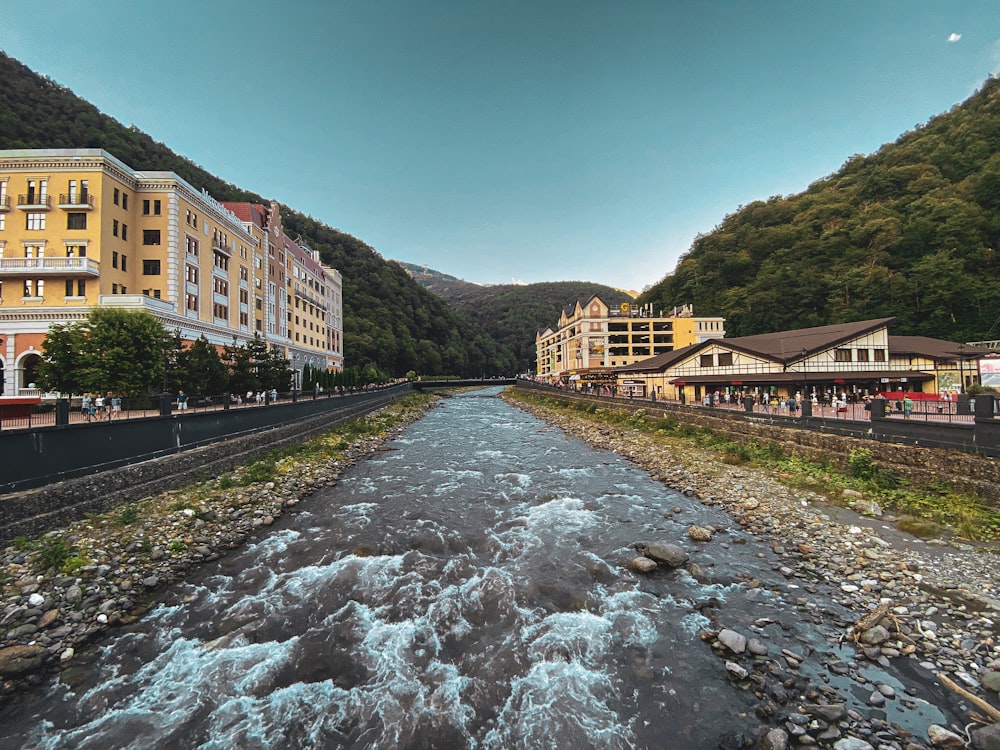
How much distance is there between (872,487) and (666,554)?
10.4 metres

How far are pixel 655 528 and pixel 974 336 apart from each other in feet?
217

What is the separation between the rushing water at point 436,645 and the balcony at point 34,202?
1433 inches

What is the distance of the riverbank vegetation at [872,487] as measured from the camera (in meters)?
11.6

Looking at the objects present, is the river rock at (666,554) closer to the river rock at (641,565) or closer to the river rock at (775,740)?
the river rock at (641,565)

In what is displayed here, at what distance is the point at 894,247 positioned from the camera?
60.8 metres

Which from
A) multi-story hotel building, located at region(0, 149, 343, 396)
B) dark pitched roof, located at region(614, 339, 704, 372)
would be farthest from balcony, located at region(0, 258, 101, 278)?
dark pitched roof, located at region(614, 339, 704, 372)

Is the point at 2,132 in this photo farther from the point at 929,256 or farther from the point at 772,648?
the point at 929,256

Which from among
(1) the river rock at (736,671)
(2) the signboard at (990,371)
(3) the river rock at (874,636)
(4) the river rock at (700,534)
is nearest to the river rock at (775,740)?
(1) the river rock at (736,671)

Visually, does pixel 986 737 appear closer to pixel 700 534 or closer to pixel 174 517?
pixel 700 534

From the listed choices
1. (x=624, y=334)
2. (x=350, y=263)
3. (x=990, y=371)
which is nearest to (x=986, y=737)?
(x=990, y=371)

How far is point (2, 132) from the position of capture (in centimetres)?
4872

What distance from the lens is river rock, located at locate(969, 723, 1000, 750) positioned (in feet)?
16.6

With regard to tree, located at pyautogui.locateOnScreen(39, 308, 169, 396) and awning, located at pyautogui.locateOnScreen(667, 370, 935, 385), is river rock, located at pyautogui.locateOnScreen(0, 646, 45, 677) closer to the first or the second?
tree, located at pyautogui.locateOnScreen(39, 308, 169, 396)

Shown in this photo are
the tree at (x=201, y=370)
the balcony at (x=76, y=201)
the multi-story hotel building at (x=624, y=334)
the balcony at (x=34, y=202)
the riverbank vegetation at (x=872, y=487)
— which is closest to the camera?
the riverbank vegetation at (x=872, y=487)
